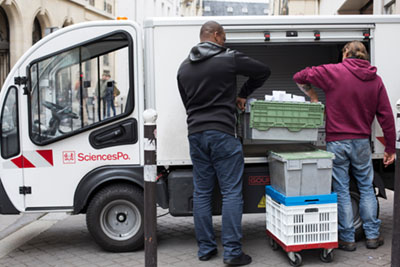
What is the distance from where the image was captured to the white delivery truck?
4754mm

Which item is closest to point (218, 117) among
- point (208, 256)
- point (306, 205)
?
point (306, 205)

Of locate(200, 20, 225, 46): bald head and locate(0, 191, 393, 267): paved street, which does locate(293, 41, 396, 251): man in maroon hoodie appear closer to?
locate(0, 191, 393, 267): paved street

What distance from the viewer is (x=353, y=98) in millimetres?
4605

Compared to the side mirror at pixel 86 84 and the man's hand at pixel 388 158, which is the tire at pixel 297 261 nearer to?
the man's hand at pixel 388 158

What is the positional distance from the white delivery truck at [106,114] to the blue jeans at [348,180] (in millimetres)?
383

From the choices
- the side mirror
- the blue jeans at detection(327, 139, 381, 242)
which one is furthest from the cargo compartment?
the side mirror

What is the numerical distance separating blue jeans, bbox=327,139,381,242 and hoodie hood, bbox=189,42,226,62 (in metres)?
1.44

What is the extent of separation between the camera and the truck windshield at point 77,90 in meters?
4.78

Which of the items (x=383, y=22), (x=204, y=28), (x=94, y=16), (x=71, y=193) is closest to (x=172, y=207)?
(x=71, y=193)

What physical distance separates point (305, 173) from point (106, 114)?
1963 mm

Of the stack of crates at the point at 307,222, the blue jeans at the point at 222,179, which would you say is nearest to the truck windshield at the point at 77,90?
the blue jeans at the point at 222,179

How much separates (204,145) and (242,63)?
786mm

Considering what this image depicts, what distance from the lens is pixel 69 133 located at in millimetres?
4797

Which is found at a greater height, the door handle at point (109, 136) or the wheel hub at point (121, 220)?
the door handle at point (109, 136)
